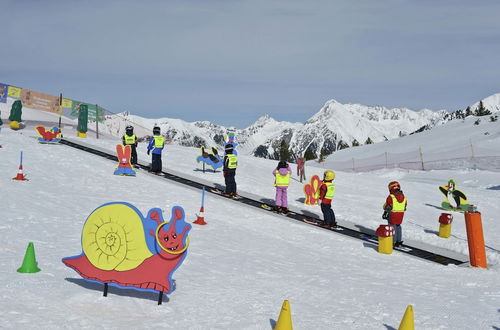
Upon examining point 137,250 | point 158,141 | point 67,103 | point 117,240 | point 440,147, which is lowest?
point 137,250

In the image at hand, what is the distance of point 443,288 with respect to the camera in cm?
774

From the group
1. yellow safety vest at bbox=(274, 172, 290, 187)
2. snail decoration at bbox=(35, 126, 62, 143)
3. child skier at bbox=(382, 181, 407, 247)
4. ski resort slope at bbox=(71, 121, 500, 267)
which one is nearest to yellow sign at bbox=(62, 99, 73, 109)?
ski resort slope at bbox=(71, 121, 500, 267)

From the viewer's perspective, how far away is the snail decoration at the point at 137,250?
555 cm

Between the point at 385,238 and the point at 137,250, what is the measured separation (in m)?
6.97

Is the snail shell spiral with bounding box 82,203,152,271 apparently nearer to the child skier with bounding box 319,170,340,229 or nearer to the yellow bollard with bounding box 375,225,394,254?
the yellow bollard with bounding box 375,225,394,254

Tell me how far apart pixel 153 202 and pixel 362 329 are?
29.7 ft

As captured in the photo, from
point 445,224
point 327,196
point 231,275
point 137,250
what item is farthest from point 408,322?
point 445,224

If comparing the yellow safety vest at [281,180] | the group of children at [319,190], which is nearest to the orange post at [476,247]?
the group of children at [319,190]

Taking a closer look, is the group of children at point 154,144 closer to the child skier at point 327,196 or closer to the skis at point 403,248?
the child skier at point 327,196

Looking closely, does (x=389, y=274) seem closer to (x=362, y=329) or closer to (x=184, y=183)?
(x=362, y=329)

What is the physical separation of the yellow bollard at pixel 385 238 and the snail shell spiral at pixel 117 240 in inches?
269

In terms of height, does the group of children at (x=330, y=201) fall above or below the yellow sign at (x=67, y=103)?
below

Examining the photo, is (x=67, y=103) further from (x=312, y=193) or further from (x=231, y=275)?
(x=231, y=275)

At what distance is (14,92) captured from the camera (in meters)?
27.6
